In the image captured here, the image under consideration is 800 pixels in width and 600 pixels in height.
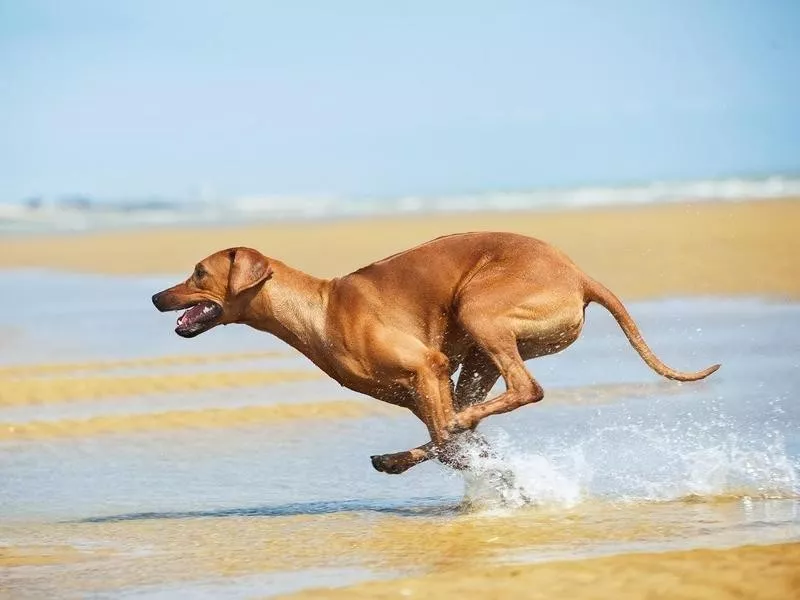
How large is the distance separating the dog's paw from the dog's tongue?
3.98 feet

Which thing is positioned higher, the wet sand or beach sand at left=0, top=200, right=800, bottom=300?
beach sand at left=0, top=200, right=800, bottom=300

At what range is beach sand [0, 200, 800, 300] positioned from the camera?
1812 cm

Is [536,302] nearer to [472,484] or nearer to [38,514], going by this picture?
[472,484]

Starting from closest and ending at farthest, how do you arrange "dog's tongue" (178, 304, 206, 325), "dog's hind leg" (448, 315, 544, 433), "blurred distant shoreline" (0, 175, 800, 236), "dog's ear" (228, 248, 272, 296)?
"dog's hind leg" (448, 315, 544, 433) < "dog's ear" (228, 248, 272, 296) < "dog's tongue" (178, 304, 206, 325) < "blurred distant shoreline" (0, 175, 800, 236)

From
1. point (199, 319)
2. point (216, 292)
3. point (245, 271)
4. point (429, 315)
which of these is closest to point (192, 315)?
point (199, 319)

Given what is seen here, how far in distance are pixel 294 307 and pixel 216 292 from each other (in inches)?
16.5

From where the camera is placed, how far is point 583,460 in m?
8.30

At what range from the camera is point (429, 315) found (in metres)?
7.69

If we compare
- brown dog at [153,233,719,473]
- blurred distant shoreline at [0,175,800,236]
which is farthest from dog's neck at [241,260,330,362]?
blurred distant shoreline at [0,175,800,236]

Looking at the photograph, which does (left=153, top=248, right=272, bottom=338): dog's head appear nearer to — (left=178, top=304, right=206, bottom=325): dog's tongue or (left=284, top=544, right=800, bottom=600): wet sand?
(left=178, top=304, right=206, bottom=325): dog's tongue

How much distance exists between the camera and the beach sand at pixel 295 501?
19.2 feet

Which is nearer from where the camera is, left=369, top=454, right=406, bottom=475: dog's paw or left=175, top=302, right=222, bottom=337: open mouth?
left=369, top=454, right=406, bottom=475: dog's paw

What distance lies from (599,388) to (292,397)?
2.28 meters

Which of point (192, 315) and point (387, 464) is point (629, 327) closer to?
point (387, 464)
